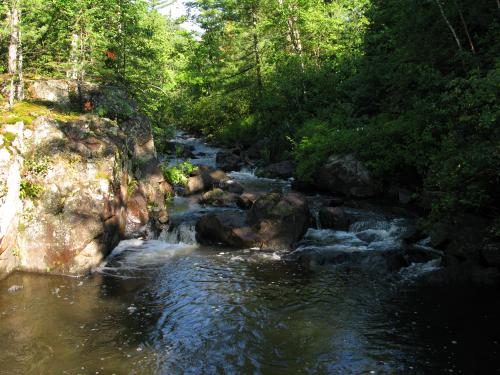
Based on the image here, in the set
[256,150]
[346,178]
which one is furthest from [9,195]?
[256,150]

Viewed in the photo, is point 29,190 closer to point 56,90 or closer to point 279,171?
point 56,90

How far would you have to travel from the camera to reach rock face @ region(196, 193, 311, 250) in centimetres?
1363

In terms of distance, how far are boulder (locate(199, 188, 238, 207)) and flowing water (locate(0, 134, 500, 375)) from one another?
220 inches

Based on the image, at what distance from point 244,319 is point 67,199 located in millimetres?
6632

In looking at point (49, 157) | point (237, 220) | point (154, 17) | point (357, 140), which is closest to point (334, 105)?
point (357, 140)

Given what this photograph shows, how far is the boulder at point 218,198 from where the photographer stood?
60.2 ft

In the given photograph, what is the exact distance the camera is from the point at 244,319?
8.74 m

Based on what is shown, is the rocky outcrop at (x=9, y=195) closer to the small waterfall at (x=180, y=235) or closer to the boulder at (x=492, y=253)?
the small waterfall at (x=180, y=235)

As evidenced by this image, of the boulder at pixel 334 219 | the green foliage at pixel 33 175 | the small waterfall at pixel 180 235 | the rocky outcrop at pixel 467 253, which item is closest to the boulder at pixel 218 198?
the small waterfall at pixel 180 235

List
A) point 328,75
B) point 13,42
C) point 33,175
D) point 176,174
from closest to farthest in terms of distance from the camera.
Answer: point 33,175 → point 13,42 → point 176,174 → point 328,75

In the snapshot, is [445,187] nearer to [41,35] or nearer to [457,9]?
[457,9]

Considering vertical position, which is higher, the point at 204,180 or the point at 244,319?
the point at 204,180

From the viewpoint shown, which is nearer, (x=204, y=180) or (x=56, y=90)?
(x=56, y=90)

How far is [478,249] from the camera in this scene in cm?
1056
